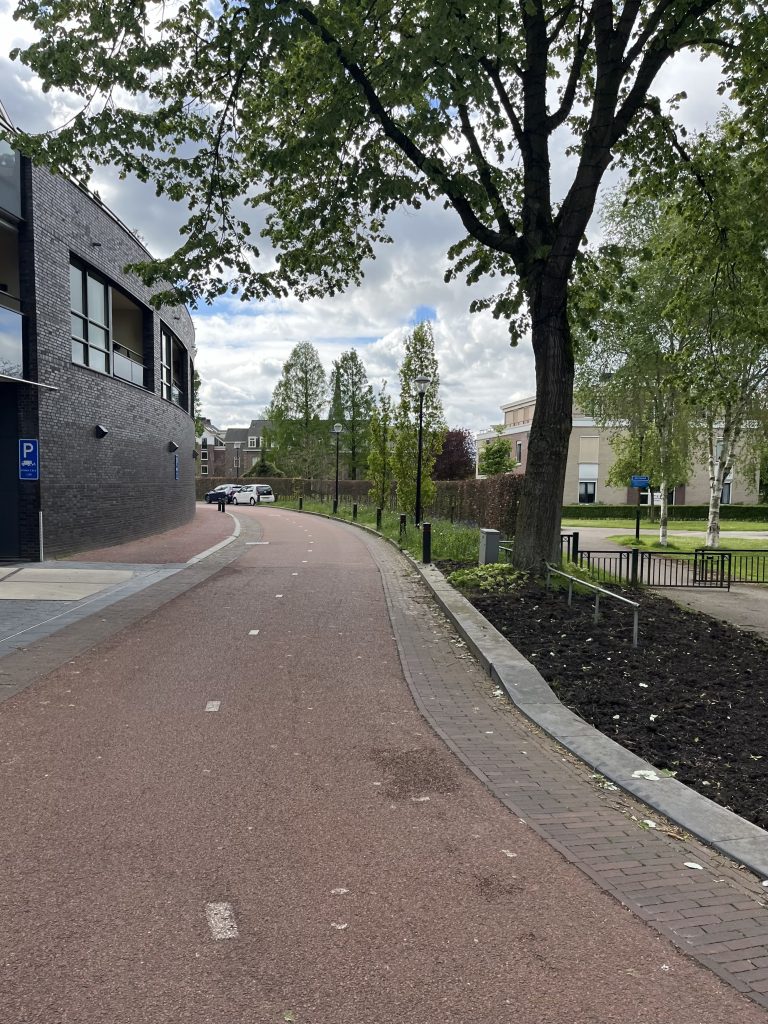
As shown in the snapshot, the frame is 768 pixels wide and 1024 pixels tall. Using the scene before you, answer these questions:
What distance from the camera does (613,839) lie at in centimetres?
362

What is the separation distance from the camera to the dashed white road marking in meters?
2.74

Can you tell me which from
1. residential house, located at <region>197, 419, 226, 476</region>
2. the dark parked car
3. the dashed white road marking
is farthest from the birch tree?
residential house, located at <region>197, 419, 226, 476</region>

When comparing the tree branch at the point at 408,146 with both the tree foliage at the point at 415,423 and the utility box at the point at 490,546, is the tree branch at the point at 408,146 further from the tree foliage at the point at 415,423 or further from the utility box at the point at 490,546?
the tree foliage at the point at 415,423

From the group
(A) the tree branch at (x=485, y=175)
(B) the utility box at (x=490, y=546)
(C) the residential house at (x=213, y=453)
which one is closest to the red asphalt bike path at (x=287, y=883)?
(B) the utility box at (x=490, y=546)

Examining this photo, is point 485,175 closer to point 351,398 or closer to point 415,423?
point 415,423

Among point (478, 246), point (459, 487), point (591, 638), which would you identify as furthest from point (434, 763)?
point (459, 487)

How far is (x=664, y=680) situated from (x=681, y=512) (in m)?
43.9

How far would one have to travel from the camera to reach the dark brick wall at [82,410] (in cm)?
1384

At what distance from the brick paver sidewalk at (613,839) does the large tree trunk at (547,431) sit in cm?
440

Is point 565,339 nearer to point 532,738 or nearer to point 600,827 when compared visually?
point 532,738

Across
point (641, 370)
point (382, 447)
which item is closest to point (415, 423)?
point (382, 447)

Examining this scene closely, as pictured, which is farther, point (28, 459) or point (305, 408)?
point (305, 408)

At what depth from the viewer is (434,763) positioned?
4582 mm

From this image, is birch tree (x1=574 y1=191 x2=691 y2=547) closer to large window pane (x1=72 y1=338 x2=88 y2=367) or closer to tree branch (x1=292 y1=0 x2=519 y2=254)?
tree branch (x1=292 y1=0 x2=519 y2=254)
